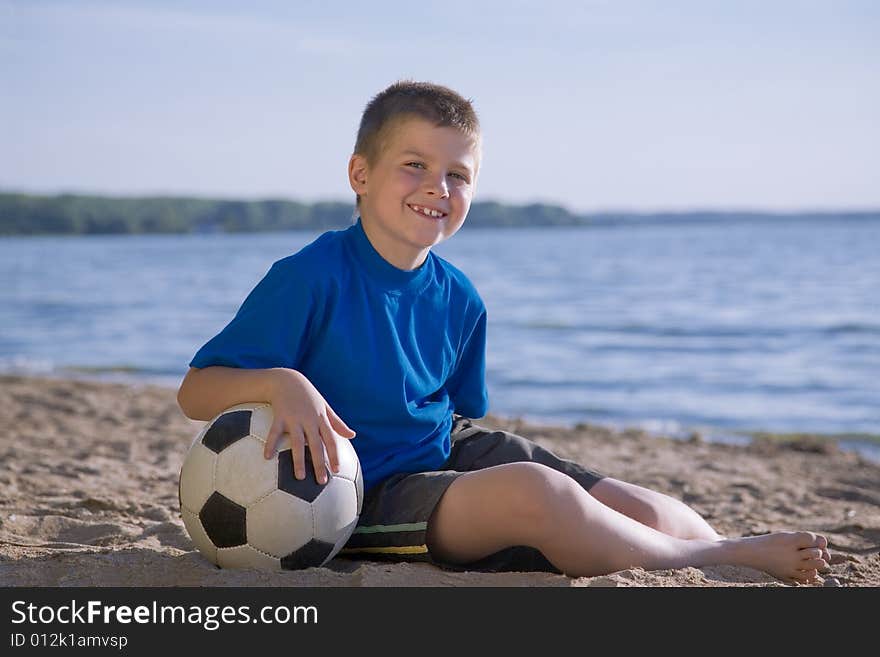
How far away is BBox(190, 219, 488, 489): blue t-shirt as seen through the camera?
10.7 feet

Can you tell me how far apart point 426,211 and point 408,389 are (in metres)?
0.60

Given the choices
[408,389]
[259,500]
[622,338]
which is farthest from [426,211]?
[622,338]

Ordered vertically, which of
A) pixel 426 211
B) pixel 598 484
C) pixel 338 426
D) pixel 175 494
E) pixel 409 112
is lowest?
pixel 175 494

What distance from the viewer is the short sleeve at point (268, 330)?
3.24 metres

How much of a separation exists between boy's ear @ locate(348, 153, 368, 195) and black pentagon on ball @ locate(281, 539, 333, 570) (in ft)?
3.99

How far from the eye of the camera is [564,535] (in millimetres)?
3199

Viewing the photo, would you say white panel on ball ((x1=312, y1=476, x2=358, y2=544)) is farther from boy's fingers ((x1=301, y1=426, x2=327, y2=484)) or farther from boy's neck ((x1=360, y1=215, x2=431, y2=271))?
boy's neck ((x1=360, y1=215, x2=431, y2=271))

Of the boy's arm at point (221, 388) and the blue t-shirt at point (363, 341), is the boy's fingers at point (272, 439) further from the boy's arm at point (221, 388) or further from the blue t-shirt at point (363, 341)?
the blue t-shirt at point (363, 341)

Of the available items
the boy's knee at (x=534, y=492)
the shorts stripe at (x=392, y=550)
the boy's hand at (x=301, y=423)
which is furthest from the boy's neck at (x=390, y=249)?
the shorts stripe at (x=392, y=550)

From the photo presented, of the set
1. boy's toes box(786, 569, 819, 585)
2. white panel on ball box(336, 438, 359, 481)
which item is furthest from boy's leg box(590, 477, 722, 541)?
white panel on ball box(336, 438, 359, 481)

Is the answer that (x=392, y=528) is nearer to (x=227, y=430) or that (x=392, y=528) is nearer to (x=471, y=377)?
(x=227, y=430)
